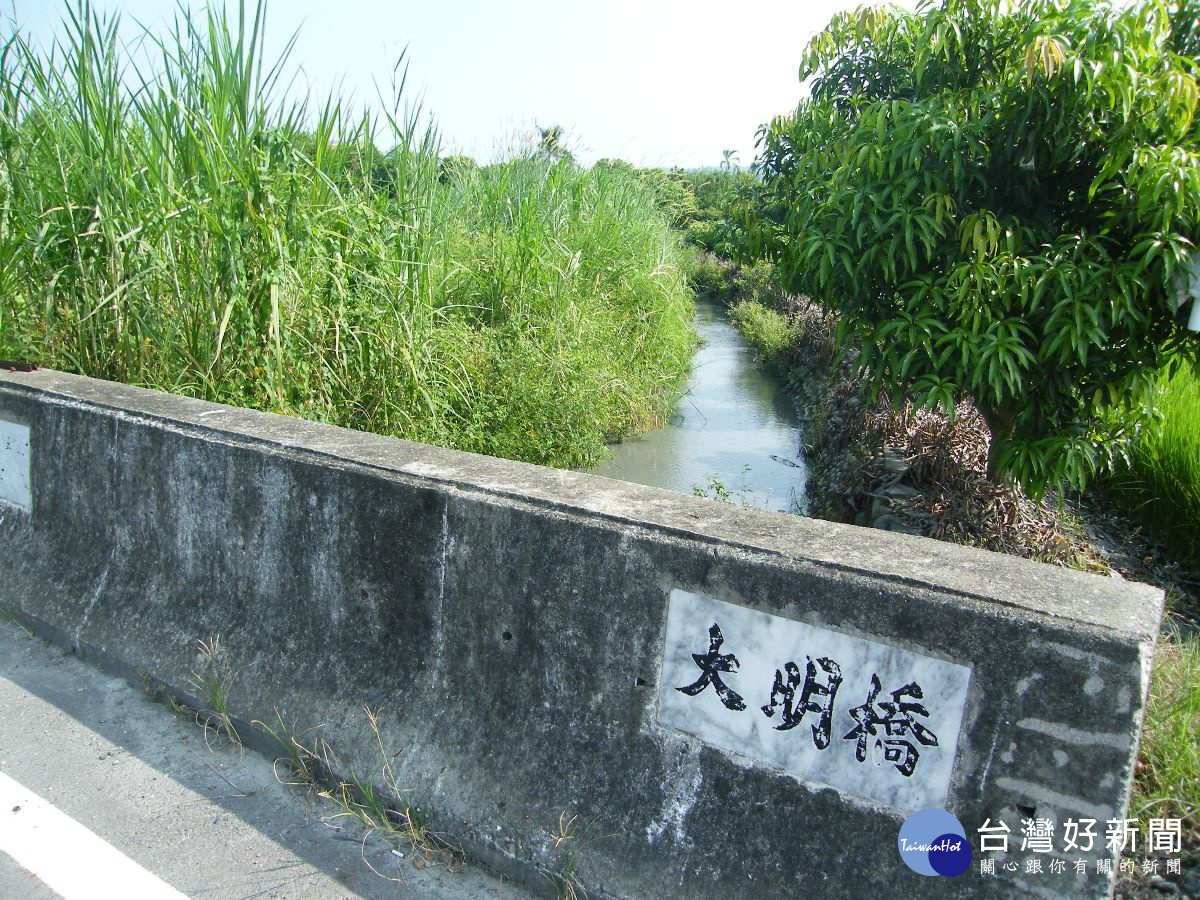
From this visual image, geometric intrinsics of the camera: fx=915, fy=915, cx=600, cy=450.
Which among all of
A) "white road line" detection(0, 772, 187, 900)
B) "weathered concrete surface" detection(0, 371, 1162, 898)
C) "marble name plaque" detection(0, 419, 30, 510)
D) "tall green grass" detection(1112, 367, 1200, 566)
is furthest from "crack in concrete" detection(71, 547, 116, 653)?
"tall green grass" detection(1112, 367, 1200, 566)

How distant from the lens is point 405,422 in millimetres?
5113

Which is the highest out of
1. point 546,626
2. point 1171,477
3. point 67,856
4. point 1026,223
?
point 1026,223

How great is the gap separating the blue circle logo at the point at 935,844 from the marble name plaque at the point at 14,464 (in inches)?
136

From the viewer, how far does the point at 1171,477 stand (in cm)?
567

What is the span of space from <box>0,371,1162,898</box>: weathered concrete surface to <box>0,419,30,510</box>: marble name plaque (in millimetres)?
266

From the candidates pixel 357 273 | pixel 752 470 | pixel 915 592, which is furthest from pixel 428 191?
pixel 915 592

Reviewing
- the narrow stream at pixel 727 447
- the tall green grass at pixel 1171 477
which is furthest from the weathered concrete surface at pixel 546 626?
the tall green grass at pixel 1171 477

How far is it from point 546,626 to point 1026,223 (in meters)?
2.99

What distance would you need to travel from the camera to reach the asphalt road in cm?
229

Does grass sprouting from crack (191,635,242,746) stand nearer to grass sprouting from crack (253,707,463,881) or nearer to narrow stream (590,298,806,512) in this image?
grass sprouting from crack (253,707,463,881)

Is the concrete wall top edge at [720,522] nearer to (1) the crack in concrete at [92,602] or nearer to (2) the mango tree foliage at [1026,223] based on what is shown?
(1) the crack in concrete at [92,602]

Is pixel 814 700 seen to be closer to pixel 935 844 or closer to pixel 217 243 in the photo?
pixel 935 844

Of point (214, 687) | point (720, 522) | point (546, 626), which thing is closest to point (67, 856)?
point (214, 687)

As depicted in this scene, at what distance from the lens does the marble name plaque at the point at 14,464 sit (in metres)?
3.63
